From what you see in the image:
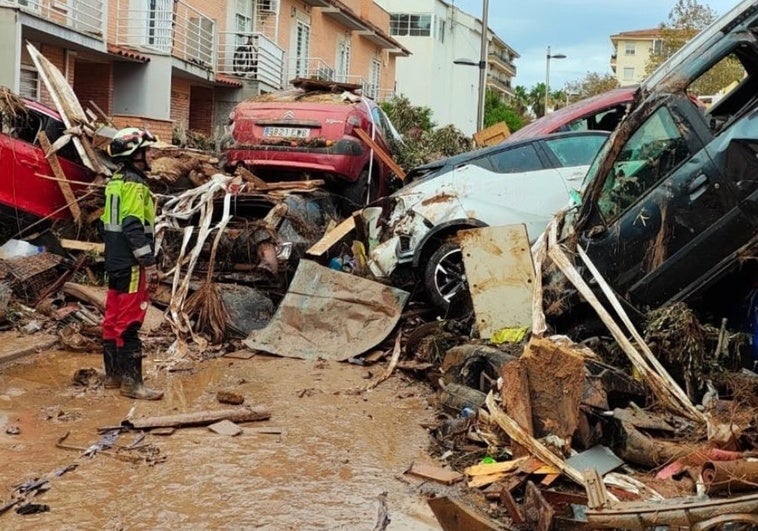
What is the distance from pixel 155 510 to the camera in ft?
14.3

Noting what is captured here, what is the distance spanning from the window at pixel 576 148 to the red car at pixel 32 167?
5406 millimetres

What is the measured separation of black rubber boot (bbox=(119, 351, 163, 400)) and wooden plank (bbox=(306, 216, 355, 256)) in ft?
9.56

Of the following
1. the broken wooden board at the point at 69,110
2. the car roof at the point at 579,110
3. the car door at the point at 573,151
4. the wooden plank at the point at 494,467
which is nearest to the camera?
the wooden plank at the point at 494,467

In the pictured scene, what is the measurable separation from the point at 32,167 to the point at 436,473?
649 cm

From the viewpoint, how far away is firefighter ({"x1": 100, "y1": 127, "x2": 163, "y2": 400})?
21.1ft

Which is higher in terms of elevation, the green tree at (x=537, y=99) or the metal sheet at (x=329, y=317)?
the green tree at (x=537, y=99)

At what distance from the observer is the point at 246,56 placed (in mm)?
26750

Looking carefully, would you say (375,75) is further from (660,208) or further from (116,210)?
(660,208)

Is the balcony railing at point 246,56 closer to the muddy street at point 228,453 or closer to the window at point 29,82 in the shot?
the window at point 29,82

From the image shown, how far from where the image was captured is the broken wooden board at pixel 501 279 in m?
7.17

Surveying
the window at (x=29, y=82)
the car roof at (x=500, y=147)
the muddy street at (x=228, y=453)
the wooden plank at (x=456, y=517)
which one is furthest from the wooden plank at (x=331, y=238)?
the window at (x=29, y=82)

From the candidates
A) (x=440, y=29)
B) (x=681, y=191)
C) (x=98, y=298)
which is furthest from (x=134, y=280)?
(x=440, y=29)

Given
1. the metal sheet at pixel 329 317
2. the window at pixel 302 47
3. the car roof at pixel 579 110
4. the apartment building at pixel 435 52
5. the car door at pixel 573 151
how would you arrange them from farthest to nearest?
the apartment building at pixel 435 52
the window at pixel 302 47
the car roof at pixel 579 110
the car door at pixel 573 151
the metal sheet at pixel 329 317

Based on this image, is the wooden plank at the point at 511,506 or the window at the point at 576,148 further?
the window at the point at 576,148
